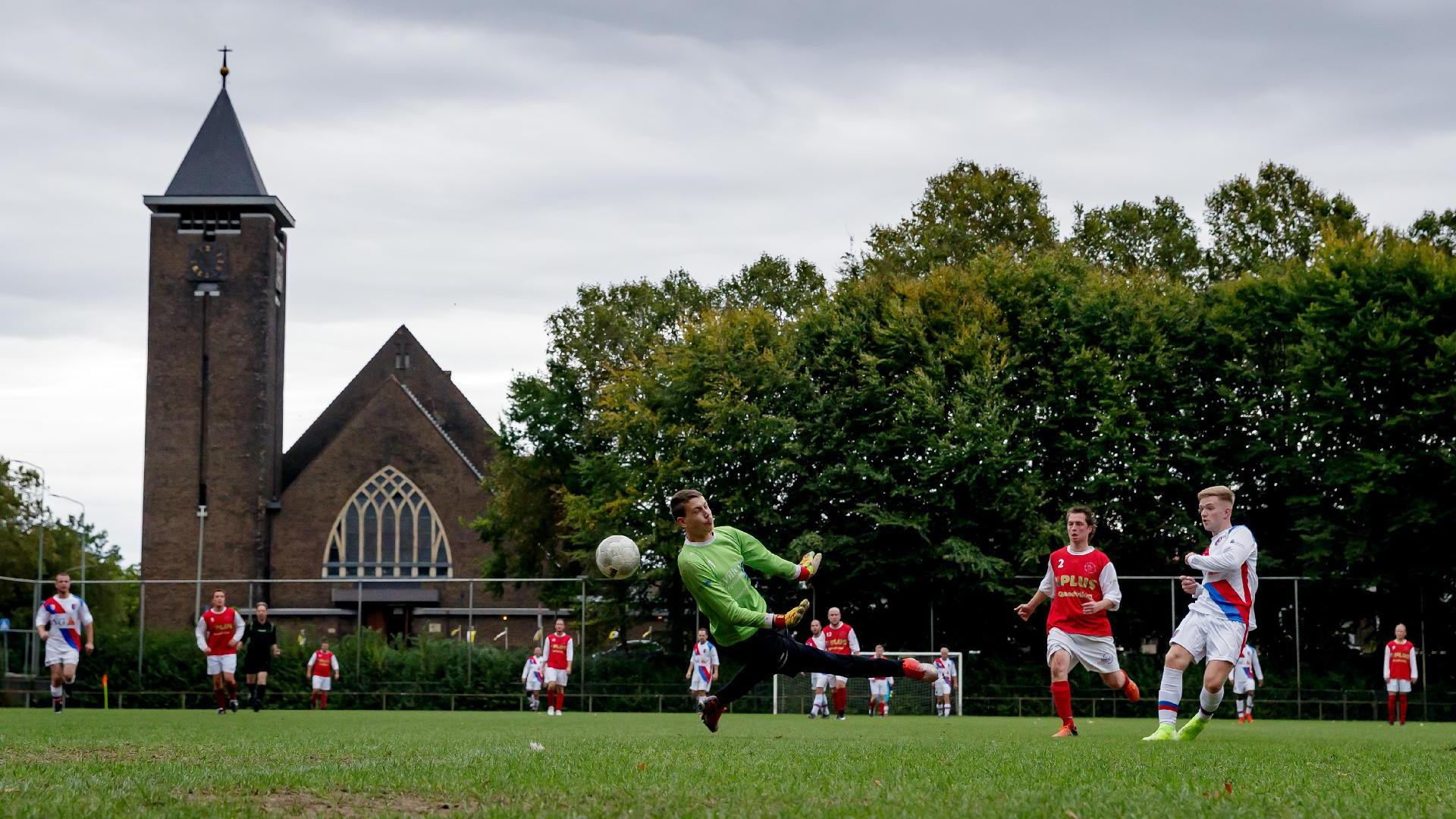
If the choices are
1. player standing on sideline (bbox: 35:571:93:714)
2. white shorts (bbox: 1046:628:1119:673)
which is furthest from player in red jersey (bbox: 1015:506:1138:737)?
player standing on sideline (bbox: 35:571:93:714)

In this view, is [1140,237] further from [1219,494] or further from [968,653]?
[1219,494]

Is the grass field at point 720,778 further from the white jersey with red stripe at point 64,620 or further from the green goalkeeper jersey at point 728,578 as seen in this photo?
the white jersey with red stripe at point 64,620

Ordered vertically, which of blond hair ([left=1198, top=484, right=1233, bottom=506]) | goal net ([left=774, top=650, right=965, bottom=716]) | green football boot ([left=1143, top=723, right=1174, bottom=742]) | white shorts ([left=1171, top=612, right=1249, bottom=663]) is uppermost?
blond hair ([left=1198, top=484, right=1233, bottom=506])

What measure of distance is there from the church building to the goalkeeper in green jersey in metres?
52.0

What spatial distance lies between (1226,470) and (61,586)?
28946 mm

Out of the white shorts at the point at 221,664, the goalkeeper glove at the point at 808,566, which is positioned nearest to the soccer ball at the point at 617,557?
the goalkeeper glove at the point at 808,566

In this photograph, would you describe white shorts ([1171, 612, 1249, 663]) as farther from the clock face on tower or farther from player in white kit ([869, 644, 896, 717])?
the clock face on tower

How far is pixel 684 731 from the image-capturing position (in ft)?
59.9

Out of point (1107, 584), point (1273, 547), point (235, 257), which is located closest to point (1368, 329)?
point (1273, 547)

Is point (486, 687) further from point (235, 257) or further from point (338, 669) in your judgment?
point (235, 257)

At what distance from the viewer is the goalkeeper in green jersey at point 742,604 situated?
11781 mm

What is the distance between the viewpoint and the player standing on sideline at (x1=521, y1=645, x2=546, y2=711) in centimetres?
3797

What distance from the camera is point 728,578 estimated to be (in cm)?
1198

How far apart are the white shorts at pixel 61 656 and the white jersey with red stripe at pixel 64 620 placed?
0.04ft
